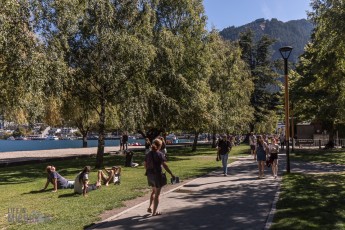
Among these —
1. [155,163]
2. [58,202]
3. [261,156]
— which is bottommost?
[58,202]

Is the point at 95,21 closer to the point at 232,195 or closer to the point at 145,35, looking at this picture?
the point at 145,35

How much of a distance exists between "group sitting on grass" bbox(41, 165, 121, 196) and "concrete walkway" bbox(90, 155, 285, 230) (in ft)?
8.24

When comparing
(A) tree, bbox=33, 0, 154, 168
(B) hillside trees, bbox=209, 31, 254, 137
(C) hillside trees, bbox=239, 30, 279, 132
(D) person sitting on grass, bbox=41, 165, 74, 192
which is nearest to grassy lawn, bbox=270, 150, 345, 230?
(D) person sitting on grass, bbox=41, 165, 74, 192

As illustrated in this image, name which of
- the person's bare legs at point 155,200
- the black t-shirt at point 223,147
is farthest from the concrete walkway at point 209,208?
the black t-shirt at point 223,147

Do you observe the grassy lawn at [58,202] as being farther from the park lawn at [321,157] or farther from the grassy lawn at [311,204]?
the park lawn at [321,157]

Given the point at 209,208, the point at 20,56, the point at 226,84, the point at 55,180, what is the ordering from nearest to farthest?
1. the point at 209,208
2. the point at 55,180
3. the point at 20,56
4. the point at 226,84

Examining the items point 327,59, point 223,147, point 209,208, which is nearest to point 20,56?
point 223,147

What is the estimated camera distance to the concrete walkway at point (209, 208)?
791 centimetres

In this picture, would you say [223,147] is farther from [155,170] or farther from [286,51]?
[155,170]

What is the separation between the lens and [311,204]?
9766 mm

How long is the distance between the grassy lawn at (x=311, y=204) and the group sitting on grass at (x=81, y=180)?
19.1 feet

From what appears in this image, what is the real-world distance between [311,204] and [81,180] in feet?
22.2

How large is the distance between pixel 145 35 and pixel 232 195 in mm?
12691

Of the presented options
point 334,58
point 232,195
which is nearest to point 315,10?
point 334,58
